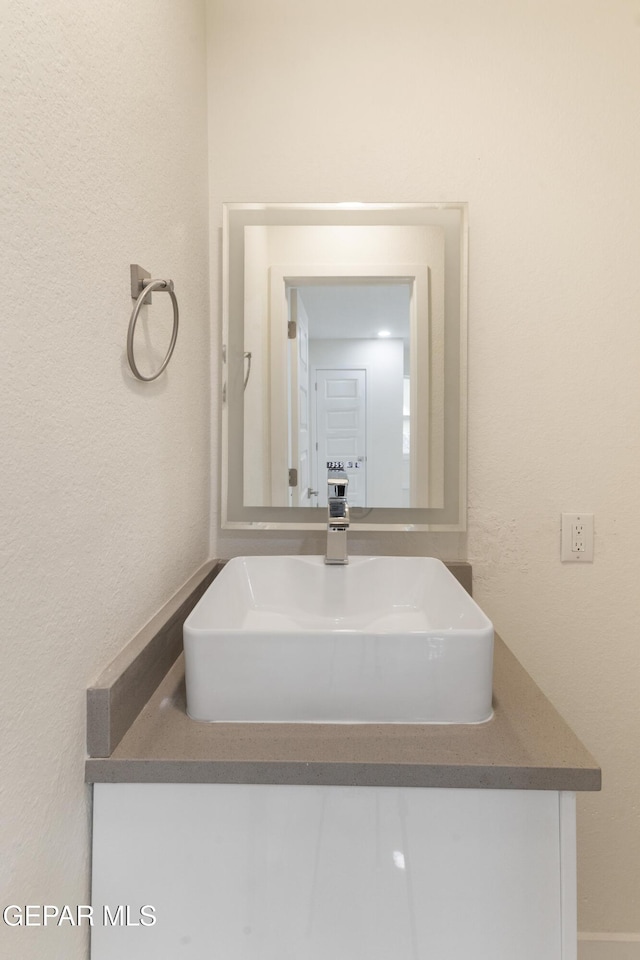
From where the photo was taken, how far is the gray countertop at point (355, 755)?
2.02 ft

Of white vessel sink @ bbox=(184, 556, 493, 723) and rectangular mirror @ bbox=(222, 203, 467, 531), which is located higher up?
rectangular mirror @ bbox=(222, 203, 467, 531)

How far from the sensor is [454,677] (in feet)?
2.28

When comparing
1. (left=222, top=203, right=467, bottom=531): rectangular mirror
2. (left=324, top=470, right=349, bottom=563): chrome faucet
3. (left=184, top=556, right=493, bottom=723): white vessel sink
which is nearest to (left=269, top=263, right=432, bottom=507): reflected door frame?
(left=222, top=203, right=467, bottom=531): rectangular mirror

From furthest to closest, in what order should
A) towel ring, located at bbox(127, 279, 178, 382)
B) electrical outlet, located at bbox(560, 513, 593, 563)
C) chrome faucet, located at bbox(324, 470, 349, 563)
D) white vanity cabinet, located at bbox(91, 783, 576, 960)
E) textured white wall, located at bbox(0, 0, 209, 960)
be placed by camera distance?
electrical outlet, located at bbox(560, 513, 593, 563) < chrome faucet, located at bbox(324, 470, 349, 563) < towel ring, located at bbox(127, 279, 178, 382) < white vanity cabinet, located at bbox(91, 783, 576, 960) < textured white wall, located at bbox(0, 0, 209, 960)

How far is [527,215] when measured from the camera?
120 centimetres

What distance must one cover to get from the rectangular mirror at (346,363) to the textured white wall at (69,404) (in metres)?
0.32

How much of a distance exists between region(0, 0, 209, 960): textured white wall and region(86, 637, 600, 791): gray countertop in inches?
3.6

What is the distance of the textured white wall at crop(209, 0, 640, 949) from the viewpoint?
46.8 inches

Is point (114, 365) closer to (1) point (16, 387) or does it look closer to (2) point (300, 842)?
(1) point (16, 387)

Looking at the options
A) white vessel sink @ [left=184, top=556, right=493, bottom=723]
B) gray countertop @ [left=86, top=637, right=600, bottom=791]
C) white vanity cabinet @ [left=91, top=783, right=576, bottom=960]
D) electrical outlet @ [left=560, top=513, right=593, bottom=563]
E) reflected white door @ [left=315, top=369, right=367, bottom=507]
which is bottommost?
white vanity cabinet @ [left=91, top=783, right=576, bottom=960]

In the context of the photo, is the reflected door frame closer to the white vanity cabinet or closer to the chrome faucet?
the chrome faucet

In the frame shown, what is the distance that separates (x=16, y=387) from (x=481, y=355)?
0.99m

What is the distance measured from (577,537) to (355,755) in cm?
82

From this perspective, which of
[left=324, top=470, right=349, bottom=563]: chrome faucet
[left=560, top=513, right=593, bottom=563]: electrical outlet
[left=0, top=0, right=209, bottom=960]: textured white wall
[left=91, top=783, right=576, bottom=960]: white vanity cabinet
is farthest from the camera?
[left=560, top=513, right=593, bottom=563]: electrical outlet
